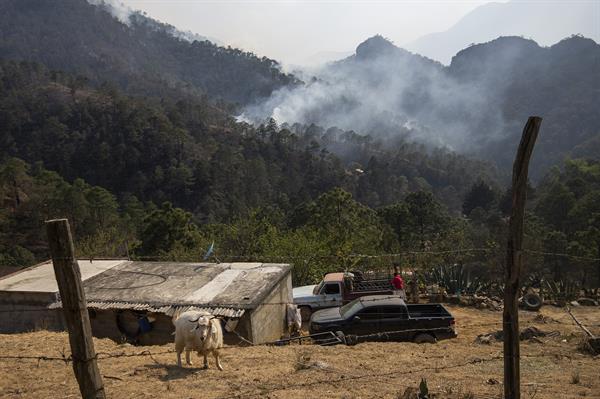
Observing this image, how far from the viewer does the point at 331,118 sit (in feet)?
483

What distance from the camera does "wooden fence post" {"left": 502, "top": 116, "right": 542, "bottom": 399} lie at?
481 cm

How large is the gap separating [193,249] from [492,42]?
177 metres

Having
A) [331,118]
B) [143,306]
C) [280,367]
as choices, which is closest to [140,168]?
[143,306]

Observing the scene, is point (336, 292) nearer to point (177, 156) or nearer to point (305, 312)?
point (305, 312)

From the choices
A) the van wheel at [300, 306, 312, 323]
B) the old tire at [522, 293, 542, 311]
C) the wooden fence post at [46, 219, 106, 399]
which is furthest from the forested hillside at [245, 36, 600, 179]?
the wooden fence post at [46, 219, 106, 399]

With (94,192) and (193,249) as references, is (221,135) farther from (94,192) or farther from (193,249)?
(193,249)

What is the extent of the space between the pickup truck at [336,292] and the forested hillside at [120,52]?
409ft

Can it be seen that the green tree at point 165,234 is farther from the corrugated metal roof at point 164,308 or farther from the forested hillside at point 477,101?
the forested hillside at point 477,101

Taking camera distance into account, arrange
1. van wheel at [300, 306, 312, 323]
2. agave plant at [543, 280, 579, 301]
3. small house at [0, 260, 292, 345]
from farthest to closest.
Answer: agave plant at [543, 280, 579, 301]
van wheel at [300, 306, 312, 323]
small house at [0, 260, 292, 345]

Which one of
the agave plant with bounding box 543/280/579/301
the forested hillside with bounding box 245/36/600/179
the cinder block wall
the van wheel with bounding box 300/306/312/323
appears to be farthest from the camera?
the forested hillside with bounding box 245/36/600/179

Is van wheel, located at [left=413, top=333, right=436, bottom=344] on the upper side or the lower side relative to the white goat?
lower

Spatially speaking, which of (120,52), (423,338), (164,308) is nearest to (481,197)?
(423,338)

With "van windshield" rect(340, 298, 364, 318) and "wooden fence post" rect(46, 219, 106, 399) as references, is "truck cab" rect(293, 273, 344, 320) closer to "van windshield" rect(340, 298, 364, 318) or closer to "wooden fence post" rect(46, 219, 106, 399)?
"van windshield" rect(340, 298, 364, 318)

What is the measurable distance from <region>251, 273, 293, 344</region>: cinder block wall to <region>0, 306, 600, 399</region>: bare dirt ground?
5.00 ft
